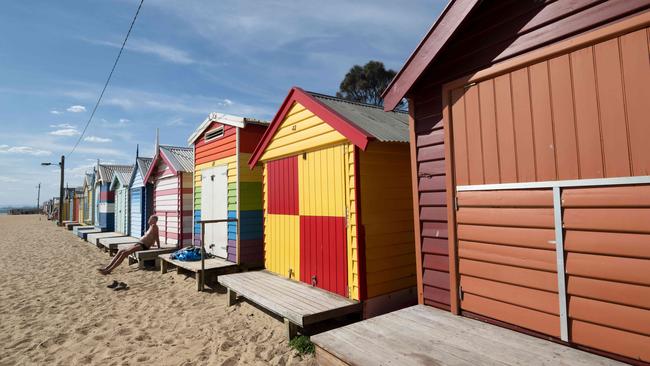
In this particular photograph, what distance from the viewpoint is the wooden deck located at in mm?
2779

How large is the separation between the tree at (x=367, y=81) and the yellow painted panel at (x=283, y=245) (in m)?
27.4

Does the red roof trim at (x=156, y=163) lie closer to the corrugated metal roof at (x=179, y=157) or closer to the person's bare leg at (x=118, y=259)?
the corrugated metal roof at (x=179, y=157)

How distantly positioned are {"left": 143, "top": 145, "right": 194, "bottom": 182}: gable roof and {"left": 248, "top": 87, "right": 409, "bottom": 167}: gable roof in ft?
17.3

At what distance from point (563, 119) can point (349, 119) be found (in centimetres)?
297

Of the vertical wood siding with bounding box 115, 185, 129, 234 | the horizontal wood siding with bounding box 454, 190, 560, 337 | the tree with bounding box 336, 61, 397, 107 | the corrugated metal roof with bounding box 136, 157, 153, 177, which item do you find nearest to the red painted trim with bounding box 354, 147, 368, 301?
the horizontal wood siding with bounding box 454, 190, 560, 337

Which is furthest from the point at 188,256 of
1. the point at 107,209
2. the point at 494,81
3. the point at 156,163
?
the point at 107,209

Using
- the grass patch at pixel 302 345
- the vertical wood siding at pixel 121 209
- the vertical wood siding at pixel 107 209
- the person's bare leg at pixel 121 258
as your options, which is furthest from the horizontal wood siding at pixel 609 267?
the vertical wood siding at pixel 107 209

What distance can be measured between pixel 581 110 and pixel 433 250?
2008 millimetres

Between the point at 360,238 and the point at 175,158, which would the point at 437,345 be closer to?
the point at 360,238

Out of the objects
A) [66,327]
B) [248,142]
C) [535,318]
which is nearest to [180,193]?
[248,142]

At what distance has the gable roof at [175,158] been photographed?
11883 millimetres

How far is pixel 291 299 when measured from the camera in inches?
213

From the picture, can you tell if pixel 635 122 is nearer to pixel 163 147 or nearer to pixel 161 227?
pixel 163 147

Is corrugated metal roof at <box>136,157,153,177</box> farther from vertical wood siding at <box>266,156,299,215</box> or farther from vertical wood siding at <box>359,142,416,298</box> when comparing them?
vertical wood siding at <box>359,142,416,298</box>
